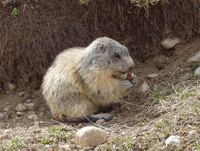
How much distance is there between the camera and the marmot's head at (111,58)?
699cm

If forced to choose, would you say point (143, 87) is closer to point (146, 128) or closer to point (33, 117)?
point (146, 128)

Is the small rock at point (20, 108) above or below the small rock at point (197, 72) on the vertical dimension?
below

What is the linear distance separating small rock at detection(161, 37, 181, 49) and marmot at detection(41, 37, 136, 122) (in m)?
1.63

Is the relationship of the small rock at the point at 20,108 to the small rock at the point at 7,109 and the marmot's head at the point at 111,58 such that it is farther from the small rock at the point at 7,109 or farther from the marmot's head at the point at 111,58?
the marmot's head at the point at 111,58

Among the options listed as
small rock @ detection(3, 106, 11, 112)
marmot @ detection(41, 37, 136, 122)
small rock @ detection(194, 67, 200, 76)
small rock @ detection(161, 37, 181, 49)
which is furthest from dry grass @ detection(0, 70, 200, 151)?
small rock @ detection(161, 37, 181, 49)

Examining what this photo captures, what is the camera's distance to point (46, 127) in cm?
657

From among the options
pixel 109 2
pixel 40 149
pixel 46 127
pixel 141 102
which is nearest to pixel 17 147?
pixel 40 149

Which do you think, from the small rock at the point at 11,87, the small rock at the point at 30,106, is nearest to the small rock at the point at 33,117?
the small rock at the point at 30,106

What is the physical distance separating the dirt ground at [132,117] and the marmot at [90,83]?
27 centimetres

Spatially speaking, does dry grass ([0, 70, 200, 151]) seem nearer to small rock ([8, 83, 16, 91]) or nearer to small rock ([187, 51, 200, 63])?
small rock ([187, 51, 200, 63])

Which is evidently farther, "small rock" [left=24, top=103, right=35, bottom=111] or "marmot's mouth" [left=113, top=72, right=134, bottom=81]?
"small rock" [left=24, top=103, right=35, bottom=111]

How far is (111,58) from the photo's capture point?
7055mm

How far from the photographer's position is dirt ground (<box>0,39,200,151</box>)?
550 centimetres

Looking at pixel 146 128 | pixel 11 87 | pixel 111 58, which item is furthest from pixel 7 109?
pixel 146 128
